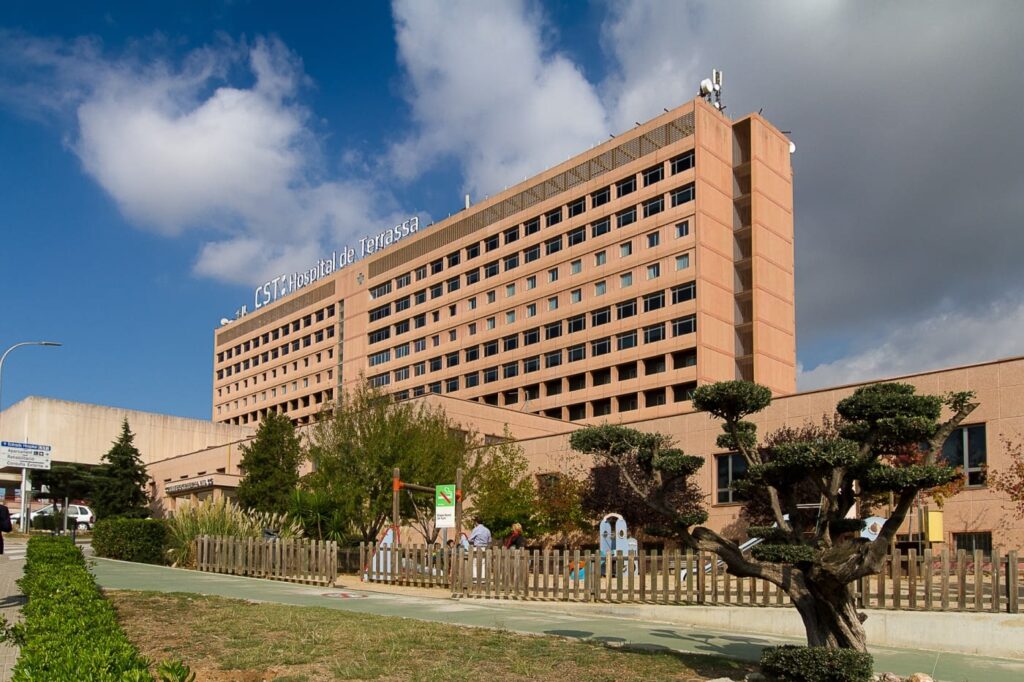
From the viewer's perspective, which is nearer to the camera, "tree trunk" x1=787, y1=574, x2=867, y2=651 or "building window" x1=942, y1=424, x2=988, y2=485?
"tree trunk" x1=787, y1=574, x2=867, y2=651

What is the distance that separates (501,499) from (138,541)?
11607 millimetres

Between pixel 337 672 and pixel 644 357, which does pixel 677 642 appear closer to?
pixel 337 672

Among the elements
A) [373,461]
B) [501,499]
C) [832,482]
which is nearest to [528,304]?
[501,499]

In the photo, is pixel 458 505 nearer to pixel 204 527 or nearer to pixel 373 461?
pixel 373 461

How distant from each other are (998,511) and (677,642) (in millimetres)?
18732

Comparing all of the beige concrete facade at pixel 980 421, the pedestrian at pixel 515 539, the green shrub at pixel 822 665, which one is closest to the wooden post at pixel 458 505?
the pedestrian at pixel 515 539

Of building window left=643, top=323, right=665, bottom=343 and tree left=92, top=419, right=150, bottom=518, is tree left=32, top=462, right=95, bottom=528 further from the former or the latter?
building window left=643, top=323, right=665, bottom=343

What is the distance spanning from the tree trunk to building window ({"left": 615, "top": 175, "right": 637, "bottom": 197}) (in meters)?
62.9

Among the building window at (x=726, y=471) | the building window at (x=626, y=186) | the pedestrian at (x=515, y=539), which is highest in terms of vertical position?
the building window at (x=626, y=186)

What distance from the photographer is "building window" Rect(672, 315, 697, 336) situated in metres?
65.2

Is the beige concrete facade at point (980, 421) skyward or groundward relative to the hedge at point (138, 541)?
skyward

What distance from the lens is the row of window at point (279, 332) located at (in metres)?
106

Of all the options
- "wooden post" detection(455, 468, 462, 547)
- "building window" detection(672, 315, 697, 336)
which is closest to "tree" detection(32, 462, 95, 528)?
"building window" detection(672, 315, 697, 336)

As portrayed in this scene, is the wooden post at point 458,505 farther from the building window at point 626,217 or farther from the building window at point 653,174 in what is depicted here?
the building window at point 626,217
